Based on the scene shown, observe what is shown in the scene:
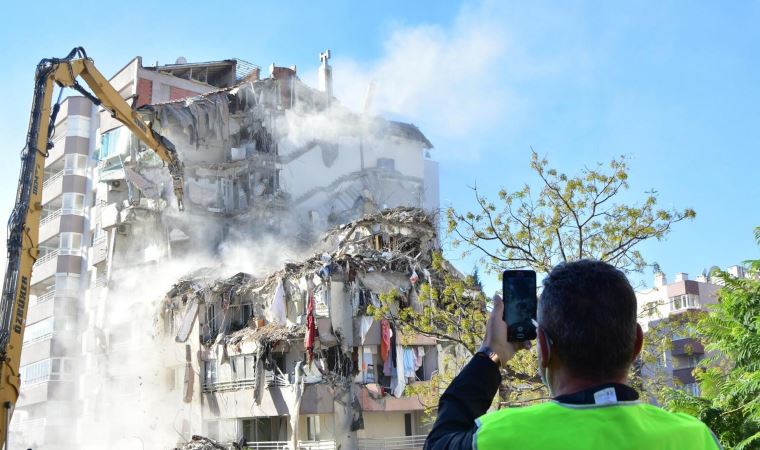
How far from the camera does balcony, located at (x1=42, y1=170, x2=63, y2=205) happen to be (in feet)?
168

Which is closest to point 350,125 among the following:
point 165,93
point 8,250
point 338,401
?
point 165,93

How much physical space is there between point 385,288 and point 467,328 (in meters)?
17.1

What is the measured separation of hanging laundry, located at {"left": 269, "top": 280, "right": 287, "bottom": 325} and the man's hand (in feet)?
99.4

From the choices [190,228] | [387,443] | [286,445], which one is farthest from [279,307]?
[190,228]

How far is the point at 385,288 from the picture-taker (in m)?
32.4

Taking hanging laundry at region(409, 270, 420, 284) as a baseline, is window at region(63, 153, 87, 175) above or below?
above

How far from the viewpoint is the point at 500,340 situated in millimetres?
2559

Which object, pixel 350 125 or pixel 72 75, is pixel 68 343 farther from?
pixel 72 75

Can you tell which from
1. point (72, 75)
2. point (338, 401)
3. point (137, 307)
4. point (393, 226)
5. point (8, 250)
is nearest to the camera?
point (8, 250)

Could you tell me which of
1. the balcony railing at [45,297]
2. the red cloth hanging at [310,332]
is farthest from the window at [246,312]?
the balcony railing at [45,297]

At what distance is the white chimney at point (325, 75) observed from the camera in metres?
47.8

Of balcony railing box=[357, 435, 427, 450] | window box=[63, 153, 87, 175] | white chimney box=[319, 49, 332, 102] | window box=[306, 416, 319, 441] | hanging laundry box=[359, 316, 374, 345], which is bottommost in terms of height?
balcony railing box=[357, 435, 427, 450]

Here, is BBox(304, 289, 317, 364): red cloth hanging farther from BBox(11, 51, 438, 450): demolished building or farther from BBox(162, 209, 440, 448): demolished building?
BBox(11, 51, 438, 450): demolished building

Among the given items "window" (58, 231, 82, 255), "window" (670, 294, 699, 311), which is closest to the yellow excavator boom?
"window" (58, 231, 82, 255)
